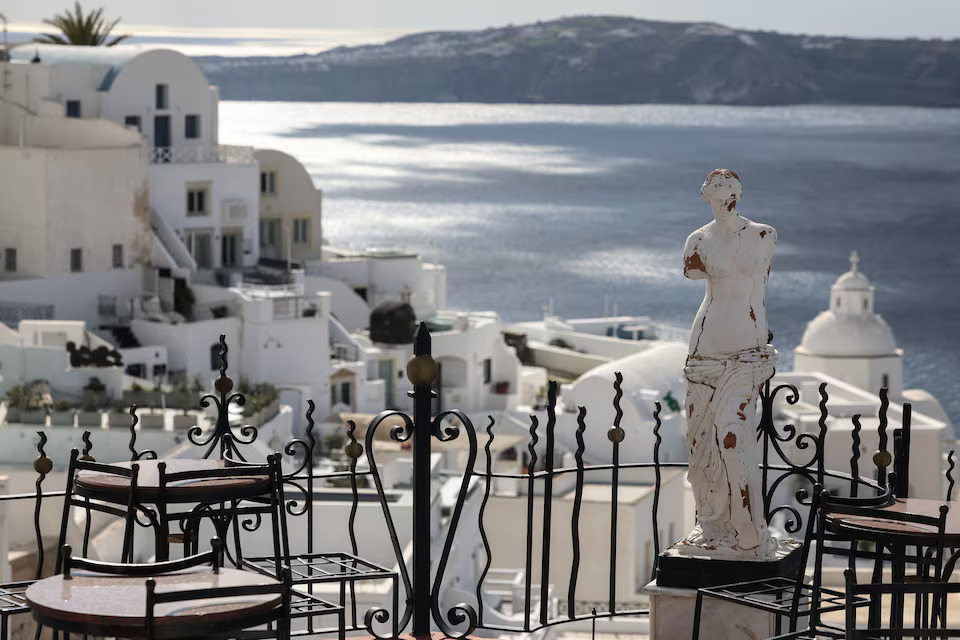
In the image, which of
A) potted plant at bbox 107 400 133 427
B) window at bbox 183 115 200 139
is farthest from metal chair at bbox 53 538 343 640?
window at bbox 183 115 200 139

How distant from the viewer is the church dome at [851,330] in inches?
2233

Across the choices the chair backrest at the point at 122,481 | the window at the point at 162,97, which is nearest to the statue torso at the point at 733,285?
the chair backrest at the point at 122,481

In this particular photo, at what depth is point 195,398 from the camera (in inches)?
1383

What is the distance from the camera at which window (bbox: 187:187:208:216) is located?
5144 centimetres

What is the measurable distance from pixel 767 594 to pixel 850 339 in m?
51.1

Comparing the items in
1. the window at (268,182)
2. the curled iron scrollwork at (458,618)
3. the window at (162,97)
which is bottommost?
the curled iron scrollwork at (458,618)

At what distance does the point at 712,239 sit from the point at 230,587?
2.66 m

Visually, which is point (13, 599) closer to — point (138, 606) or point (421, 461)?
point (138, 606)

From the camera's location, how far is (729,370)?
675 cm

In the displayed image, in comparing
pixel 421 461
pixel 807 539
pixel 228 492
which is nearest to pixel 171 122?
pixel 421 461

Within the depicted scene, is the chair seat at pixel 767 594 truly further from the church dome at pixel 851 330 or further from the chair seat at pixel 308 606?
the church dome at pixel 851 330

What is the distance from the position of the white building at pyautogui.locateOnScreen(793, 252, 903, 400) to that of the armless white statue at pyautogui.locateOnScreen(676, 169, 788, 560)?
1995 inches

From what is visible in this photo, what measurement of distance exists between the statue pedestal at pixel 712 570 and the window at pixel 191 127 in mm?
46638

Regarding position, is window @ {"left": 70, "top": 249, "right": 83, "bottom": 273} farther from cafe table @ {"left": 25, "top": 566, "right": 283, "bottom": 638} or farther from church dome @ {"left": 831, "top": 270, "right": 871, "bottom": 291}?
cafe table @ {"left": 25, "top": 566, "right": 283, "bottom": 638}
